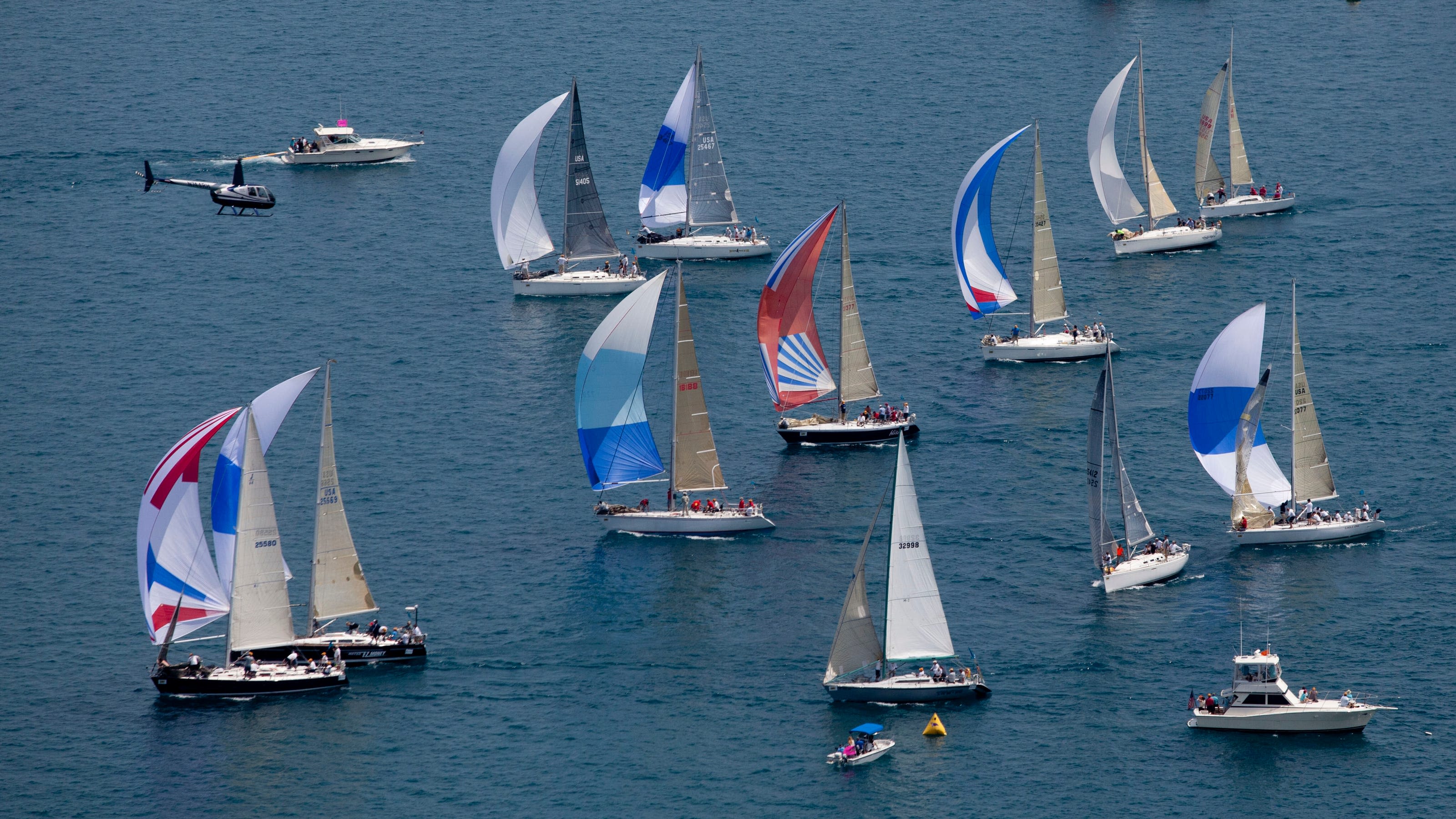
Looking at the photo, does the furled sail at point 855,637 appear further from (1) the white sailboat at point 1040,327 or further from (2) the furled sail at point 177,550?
(1) the white sailboat at point 1040,327

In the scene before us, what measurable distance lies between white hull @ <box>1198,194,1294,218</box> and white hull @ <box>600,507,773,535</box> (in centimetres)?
6972

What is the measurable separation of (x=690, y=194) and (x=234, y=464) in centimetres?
7016

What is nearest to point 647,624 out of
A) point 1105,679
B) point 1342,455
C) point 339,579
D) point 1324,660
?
point 339,579

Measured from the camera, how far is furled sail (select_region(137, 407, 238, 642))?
112500 mm

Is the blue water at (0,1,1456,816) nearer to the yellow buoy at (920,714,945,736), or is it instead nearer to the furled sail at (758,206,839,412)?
the yellow buoy at (920,714,945,736)

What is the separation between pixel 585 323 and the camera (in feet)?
531

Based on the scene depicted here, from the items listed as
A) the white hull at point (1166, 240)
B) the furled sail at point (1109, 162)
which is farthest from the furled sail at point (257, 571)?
the white hull at point (1166, 240)

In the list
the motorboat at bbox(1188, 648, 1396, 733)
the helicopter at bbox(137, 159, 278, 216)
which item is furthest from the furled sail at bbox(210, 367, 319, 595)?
the helicopter at bbox(137, 159, 278, 216)

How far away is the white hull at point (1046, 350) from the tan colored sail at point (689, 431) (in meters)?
31.3

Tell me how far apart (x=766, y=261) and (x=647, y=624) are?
62181 millimetres

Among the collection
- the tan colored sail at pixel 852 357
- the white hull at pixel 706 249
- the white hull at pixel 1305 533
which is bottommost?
the white hull at pixel 1305 533

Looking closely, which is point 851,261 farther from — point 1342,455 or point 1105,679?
point 1105,679

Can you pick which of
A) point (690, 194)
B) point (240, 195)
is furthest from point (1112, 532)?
point (240, 195)

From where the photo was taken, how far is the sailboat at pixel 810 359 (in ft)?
460
